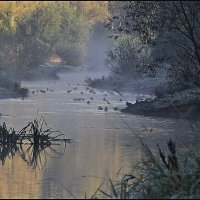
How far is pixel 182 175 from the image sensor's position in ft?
49.2

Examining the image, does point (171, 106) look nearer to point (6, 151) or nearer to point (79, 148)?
point (79, 148)

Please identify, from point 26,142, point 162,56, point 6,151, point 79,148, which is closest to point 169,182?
point 6,151

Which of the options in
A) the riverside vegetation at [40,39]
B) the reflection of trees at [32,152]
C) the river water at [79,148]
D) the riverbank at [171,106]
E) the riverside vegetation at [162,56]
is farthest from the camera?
the riverside vegetation at [40,39]

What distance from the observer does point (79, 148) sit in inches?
1101

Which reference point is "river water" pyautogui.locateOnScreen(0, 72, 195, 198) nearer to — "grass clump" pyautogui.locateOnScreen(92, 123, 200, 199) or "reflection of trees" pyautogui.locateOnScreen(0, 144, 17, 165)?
"reflection of trees" pyautogui.locateOnScreen(0, 144, 17, 165)

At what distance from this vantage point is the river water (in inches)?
772

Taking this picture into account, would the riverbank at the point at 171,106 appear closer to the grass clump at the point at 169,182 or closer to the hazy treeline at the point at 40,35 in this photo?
the grass clump at the point at 169,182

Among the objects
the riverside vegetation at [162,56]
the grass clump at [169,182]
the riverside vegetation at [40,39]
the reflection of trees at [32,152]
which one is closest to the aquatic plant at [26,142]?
the reflection of trees at [32,152]

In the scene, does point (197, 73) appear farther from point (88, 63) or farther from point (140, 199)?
point (88, 63)

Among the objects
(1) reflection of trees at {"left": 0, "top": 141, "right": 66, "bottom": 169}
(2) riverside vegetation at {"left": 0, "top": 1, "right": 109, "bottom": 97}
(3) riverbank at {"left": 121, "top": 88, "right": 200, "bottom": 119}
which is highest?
(2) riverside vegetation at {"left": 0, "top": 1, "right": 109, "bottom": 97}

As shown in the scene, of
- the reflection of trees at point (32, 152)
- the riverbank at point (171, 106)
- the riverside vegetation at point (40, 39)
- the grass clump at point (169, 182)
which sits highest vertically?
the riverside vegetation at point (40, 39)

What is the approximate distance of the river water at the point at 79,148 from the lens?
19609 mm

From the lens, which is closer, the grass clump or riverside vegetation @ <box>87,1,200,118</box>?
the grass clump

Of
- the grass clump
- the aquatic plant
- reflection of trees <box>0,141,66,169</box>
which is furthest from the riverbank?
the grass clump
